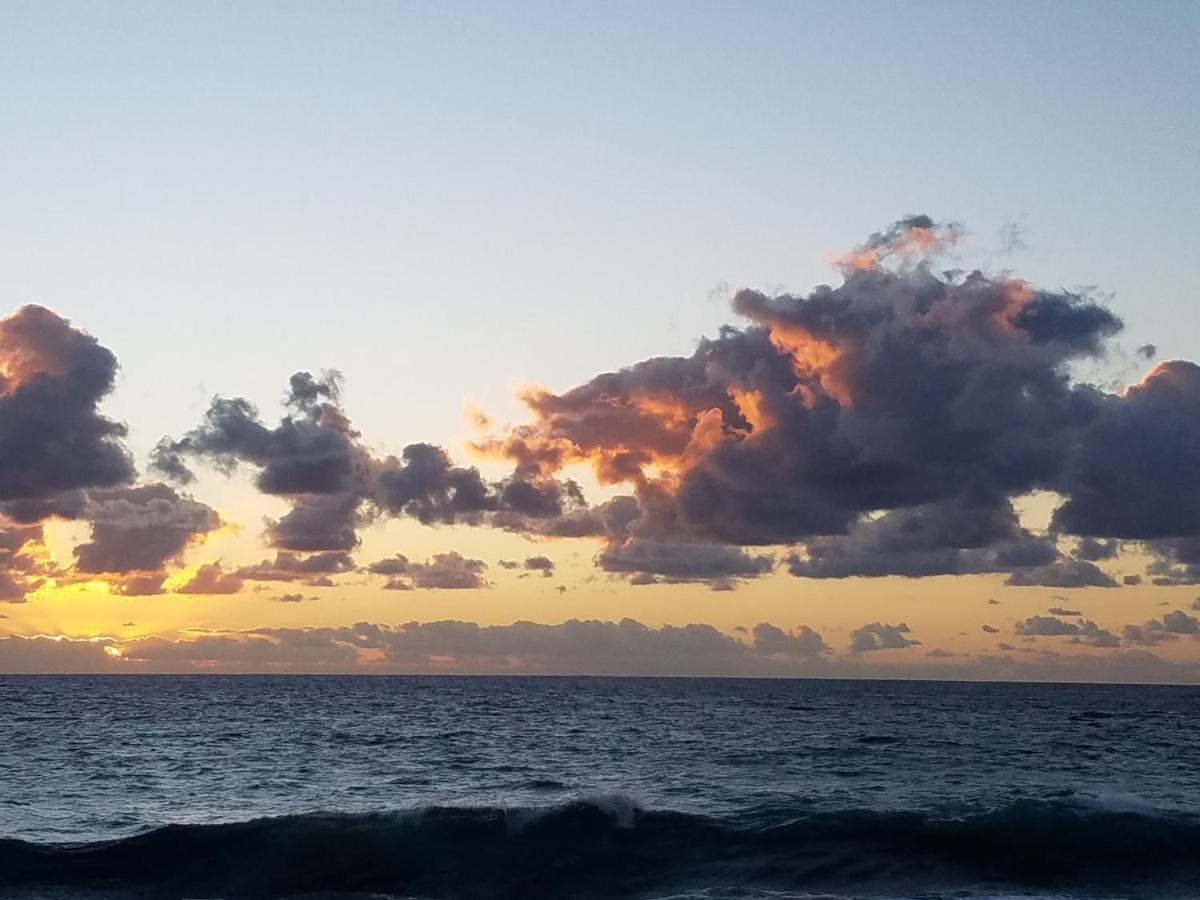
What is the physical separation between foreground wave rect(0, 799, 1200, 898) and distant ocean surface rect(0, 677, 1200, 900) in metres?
0.10

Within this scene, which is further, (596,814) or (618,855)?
(596,814)

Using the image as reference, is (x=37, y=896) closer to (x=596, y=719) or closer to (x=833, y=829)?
(x=833, y=829)

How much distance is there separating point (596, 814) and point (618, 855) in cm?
354

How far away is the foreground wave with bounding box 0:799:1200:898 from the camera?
34406mm

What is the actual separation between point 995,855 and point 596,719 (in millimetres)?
76242

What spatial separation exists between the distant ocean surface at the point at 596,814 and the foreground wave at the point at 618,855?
0.32 feet

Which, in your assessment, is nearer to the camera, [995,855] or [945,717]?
[995,855]

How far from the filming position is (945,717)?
116375 mm

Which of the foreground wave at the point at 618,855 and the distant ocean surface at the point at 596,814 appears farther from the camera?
the distant ocean surface at the point at 596,814

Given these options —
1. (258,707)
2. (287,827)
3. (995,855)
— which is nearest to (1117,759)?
(995,855)

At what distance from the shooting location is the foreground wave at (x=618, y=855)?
34.4 metres

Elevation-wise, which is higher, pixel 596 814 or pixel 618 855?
pixel 596 814

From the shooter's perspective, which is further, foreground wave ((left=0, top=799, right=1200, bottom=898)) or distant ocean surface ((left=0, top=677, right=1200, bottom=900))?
distant ocean surface ((left=0, top=677, right=1200, bottom=900))

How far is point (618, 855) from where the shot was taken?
124 feet
